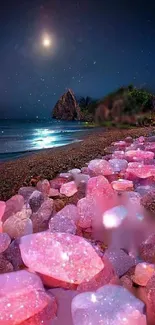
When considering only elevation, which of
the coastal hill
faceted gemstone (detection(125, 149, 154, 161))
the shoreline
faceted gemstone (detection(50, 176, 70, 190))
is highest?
the coastal hill

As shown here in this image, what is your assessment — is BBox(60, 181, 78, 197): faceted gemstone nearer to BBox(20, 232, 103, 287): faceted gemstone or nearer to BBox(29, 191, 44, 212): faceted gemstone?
BBox(29, 191, 44, 212): faceted gemstone

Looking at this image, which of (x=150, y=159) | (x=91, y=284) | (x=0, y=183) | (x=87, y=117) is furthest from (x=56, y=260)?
(x=87, y=117)

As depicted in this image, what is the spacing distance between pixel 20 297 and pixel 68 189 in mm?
1199

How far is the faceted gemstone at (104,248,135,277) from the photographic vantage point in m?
1.07

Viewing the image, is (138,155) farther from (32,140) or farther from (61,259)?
(32,140)

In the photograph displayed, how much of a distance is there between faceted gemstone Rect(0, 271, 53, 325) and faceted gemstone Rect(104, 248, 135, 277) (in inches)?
12.5

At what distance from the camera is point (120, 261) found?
109cm

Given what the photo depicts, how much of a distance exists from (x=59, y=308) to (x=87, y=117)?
50.8ft

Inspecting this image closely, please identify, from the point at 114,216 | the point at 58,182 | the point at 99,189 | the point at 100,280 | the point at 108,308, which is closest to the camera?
the point at 108,308

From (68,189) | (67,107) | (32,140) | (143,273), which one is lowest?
(143,273)

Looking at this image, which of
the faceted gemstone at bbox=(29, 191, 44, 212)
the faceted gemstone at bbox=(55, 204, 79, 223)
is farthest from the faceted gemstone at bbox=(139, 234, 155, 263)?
the faceted gemstone at bbox=(29, 191, 44, 212)

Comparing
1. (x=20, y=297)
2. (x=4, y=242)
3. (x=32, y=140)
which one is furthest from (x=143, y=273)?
(x=32, y=140)

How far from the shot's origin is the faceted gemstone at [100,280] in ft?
3.16

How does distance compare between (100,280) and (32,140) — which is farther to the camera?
(32,140)
